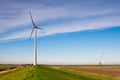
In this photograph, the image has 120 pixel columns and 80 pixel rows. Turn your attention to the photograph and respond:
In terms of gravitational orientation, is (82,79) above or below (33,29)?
below

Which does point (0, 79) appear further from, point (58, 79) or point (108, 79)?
point (108, 79)

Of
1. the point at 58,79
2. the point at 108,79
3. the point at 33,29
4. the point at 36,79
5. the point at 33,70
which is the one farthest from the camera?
the point at 33,29

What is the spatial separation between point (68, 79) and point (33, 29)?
73.2ft

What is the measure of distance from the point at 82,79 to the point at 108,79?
28.5 feet

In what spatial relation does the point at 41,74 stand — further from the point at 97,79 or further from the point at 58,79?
the point at 97,79

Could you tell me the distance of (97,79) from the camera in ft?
240

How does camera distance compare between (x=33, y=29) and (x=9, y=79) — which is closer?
(x=9, y=79)

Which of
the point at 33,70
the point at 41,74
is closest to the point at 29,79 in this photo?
the point at 41,74

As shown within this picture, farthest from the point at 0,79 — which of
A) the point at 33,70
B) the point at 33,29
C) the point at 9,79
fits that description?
the point at 33,29

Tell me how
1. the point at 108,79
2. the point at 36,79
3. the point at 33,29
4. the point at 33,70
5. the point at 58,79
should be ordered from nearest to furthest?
the point at 36,79 → the point at 58,79 → the point at 33,70 → the point at 108,79 → the point at 33,29

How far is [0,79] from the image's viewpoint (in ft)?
211

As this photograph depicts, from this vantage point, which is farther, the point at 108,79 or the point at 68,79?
the point at 108,79

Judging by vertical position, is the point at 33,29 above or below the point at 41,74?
above

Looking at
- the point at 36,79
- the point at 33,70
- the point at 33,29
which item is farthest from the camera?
the point at 33,29
